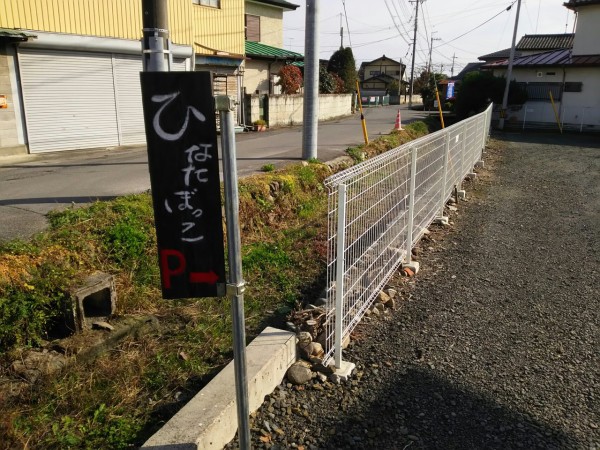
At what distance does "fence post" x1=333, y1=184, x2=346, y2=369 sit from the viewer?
10.5ft

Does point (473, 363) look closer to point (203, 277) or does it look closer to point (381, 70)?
point (203, 277)

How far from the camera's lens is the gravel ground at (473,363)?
2.94m

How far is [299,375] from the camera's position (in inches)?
136

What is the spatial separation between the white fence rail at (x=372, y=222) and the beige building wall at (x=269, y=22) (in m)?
19.2

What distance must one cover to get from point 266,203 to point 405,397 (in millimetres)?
4117

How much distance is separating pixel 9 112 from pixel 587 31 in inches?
989

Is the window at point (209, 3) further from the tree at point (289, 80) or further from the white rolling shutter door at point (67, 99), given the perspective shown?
the tree at point (289, 80)

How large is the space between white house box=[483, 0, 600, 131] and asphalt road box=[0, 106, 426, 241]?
14.5 m

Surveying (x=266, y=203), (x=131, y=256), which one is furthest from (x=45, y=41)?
(x=131, y=256)

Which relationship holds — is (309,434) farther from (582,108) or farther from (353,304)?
(582,108)

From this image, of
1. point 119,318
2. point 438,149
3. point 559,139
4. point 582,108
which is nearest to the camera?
point 119,318

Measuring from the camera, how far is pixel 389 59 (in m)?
70.0

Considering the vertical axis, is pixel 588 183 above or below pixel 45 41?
below

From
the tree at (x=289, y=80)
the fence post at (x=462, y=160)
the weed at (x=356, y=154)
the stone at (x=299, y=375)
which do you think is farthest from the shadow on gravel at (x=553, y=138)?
the stone at (x=299, y=375)
